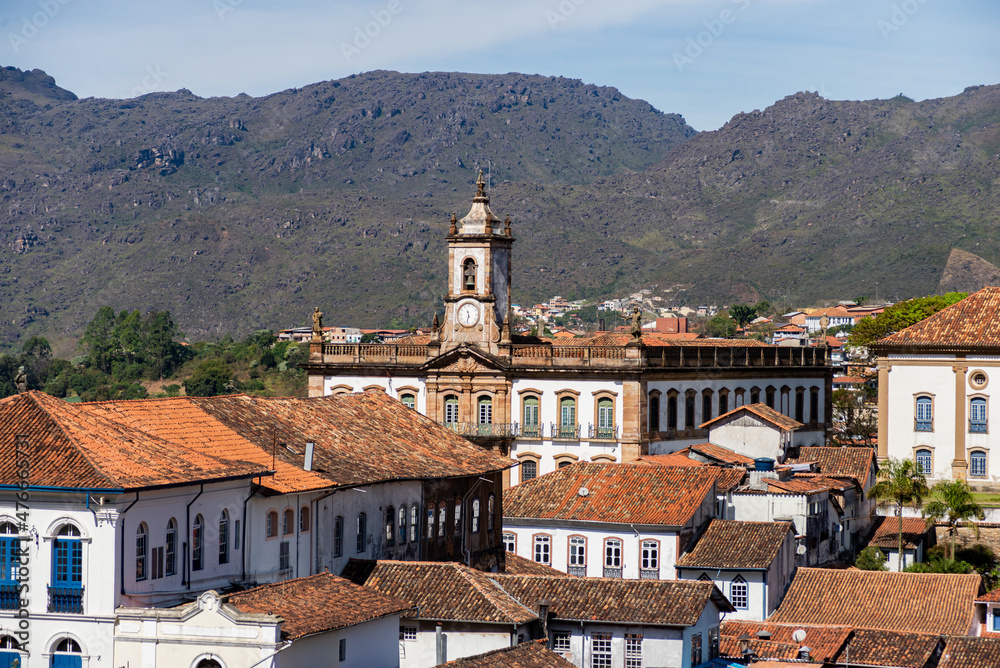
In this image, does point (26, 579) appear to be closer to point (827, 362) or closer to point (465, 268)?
point (465, 268)

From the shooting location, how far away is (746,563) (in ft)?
169

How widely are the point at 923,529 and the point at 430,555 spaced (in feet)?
75.9

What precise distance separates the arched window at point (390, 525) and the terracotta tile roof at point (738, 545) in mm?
11414

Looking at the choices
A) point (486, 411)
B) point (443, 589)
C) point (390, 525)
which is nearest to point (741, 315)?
point (486, 411)

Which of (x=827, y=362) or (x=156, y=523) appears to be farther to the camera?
(x=827, y=362)

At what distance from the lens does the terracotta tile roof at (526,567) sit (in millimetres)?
52562

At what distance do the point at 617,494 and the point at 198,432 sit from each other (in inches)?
764

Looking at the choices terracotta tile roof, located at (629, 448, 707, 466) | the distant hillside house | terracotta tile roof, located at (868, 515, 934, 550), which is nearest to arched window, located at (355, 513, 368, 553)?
terracotta tile roof, located at (629, 448, 707, 466)

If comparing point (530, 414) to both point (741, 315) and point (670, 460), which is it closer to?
point (670, 460)

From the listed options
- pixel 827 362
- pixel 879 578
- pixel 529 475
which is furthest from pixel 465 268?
pixel 879 578

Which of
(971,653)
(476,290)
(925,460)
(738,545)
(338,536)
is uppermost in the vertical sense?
(476,290)

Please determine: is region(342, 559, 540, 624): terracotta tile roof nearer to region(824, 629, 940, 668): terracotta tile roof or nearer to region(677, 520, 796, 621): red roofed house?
region(824, 629, 940, 668): terracotta tile roof

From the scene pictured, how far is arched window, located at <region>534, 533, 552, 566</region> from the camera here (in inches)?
2238

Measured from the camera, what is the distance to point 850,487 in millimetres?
63531
